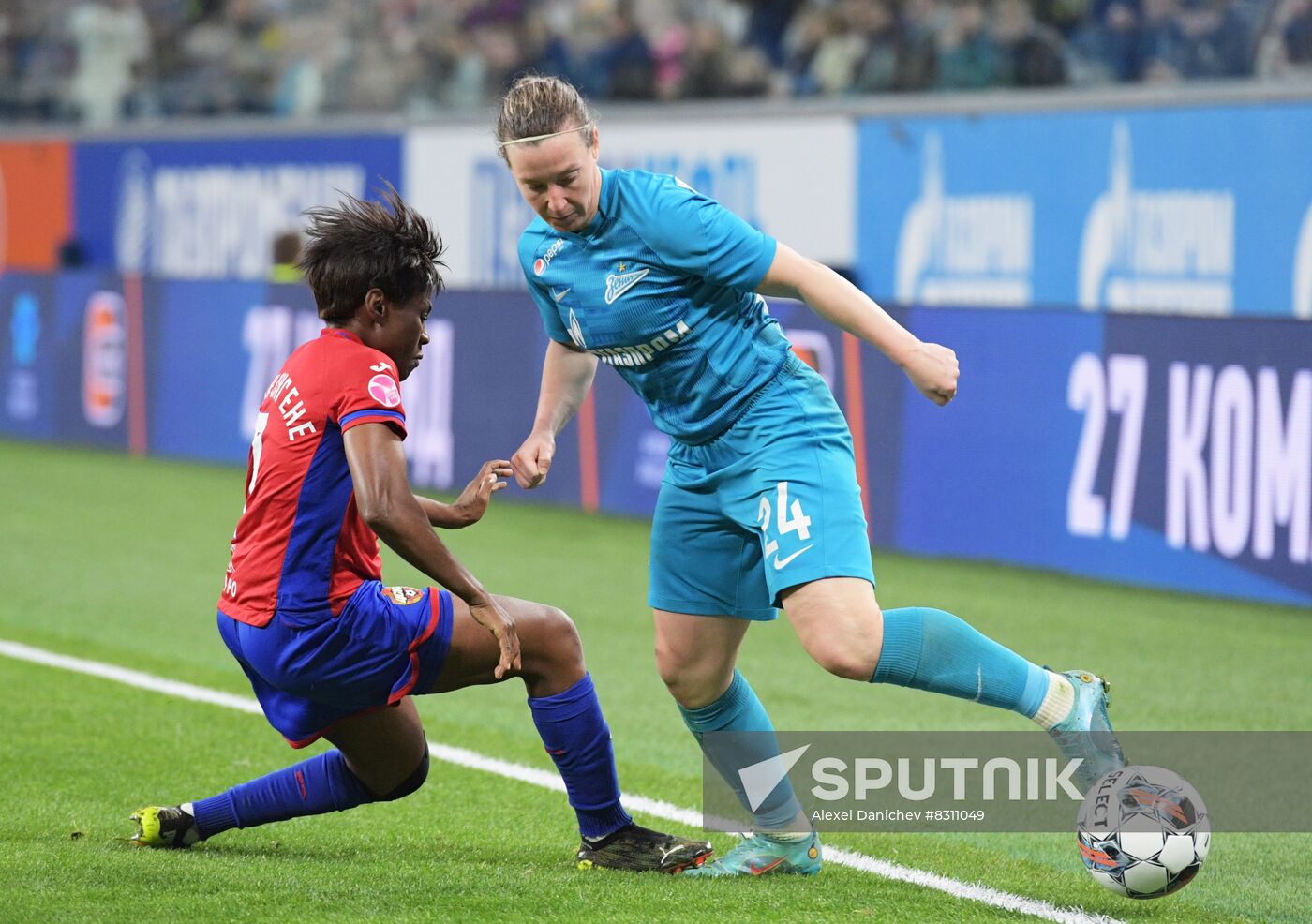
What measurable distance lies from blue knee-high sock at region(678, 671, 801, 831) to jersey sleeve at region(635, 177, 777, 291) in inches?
43.1

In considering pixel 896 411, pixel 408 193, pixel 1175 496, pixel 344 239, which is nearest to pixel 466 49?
pixel 408 193

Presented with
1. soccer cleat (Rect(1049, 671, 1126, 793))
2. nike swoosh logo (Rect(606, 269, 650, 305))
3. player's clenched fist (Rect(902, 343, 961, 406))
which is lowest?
soccer cleat (Rect(1049, 671, 1126, 793))

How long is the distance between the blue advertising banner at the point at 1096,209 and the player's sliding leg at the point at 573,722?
8750 millimetres

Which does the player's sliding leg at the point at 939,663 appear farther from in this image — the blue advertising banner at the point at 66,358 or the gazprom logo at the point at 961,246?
the blue advertising banner at the point at 66,358

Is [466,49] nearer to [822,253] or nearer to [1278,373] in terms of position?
[822,253]

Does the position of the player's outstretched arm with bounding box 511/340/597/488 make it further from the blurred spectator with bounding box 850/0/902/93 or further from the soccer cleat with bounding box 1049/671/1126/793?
the blurred spectator with bounding box 850/0/902/93

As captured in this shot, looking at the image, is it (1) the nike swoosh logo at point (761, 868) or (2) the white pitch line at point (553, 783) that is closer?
(2) the white pitch line at point (553, 783)

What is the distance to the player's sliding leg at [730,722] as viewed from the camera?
473 centimetres

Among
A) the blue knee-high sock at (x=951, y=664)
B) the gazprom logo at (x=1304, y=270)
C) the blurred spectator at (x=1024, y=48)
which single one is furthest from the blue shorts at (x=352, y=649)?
the blurred spectator at (x=1024, y=48)

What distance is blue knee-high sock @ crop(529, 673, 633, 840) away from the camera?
15.3ft

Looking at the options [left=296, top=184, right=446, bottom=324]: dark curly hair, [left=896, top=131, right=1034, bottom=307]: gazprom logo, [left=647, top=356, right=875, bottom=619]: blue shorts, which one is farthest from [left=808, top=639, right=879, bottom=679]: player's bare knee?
[left=896, top=131, right=1034, bottom=307]: gazprom logo

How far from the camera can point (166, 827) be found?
4918 mm

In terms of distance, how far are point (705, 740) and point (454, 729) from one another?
7.07ft

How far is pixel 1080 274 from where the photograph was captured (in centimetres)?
1421
